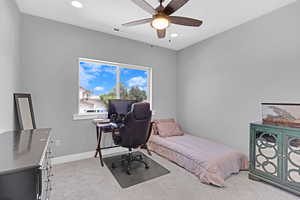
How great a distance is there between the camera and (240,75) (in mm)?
2947

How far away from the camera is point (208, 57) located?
3.61 meters

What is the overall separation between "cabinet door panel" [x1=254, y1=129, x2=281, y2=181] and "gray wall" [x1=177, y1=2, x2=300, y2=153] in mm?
541

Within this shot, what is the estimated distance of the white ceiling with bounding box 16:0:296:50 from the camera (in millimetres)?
2297

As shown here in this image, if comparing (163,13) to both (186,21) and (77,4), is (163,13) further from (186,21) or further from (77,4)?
(77,4)

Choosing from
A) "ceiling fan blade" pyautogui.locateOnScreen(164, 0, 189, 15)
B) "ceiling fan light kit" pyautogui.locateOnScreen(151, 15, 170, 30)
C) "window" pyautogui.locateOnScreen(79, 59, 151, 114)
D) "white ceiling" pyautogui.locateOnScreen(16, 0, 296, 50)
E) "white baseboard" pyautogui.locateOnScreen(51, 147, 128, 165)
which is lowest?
"white baseboard" pyautogui.locateOnScreen(51, 147, 128, 165)

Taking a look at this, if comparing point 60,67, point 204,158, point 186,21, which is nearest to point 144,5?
point 186,21

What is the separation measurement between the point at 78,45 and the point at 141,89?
187cm

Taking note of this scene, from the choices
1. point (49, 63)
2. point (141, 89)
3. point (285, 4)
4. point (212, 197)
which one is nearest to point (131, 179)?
point (212, 197)

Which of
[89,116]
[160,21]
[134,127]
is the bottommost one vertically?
[134,127]

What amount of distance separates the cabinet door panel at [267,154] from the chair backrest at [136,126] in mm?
1817

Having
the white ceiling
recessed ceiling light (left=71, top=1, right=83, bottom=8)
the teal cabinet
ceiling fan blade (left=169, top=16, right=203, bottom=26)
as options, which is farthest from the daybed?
recessed ceiling light (left=71, top=1, right=83, bottom=8)

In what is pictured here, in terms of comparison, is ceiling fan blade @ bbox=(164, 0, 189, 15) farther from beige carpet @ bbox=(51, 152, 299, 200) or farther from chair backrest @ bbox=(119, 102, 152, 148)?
beige carpet @ bbox=(51, 152, 299, 200)

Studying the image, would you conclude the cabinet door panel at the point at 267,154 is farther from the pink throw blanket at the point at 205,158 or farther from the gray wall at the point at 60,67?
the gray wall at the point at 60,67

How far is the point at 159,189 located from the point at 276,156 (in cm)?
177
